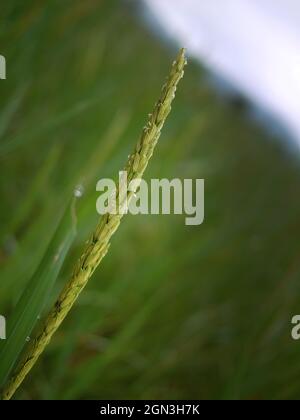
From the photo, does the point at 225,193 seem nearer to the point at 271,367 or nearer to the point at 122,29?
the point at 122,29

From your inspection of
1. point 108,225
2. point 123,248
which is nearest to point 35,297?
point 108,225

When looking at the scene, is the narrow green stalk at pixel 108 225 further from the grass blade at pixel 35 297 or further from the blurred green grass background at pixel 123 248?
the blurred green grass background at pixel 123 248

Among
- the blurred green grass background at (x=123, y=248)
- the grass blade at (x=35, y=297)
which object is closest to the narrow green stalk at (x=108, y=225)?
the grass blade at (x=35, y=297)

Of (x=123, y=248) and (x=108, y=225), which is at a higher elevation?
(x=123, y=248)

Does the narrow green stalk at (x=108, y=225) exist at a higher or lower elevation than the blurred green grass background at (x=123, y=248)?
lower

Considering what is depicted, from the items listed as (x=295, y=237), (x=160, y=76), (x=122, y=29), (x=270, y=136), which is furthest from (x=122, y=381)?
(x=270, y=136)

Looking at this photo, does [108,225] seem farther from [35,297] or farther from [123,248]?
[123,248]

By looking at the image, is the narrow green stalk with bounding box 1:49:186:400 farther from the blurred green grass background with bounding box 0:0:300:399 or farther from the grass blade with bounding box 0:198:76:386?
the blurred green grass background with bounding box 0:0:300:399
